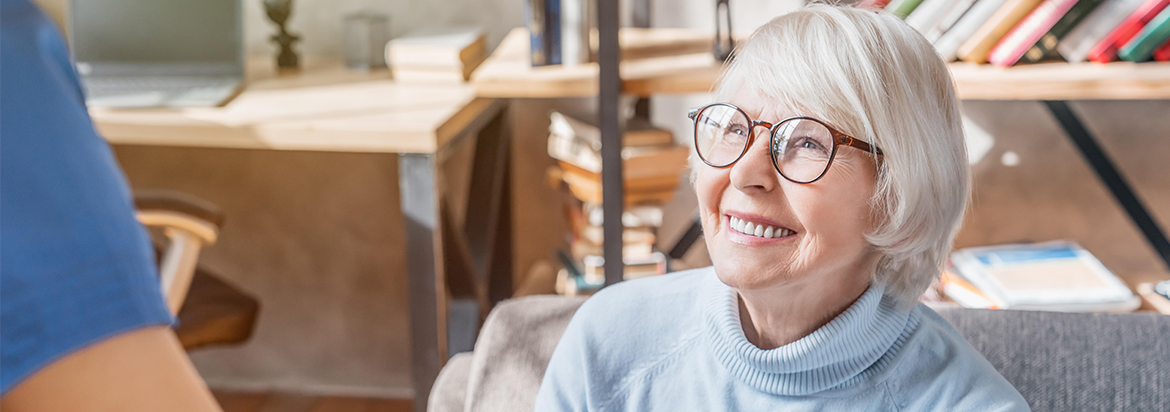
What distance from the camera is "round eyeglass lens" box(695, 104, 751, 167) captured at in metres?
0.86

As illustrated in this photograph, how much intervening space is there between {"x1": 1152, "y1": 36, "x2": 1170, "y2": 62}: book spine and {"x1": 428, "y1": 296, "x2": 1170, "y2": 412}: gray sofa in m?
0.64

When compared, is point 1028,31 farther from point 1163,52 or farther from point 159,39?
point 159,39

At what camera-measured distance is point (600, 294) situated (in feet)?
3.40

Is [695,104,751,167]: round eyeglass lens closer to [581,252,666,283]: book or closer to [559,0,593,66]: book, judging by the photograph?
[559,0,593,66]: book

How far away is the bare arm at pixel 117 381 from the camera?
292 millimetres

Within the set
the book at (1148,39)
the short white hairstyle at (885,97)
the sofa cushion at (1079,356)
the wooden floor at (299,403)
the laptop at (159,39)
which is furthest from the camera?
the wooden floor at (299,403)

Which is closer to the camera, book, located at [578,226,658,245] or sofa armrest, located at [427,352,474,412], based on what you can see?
sofa armrest, located at [427,352,474,412]

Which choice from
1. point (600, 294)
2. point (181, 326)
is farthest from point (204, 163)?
point (600, 294)

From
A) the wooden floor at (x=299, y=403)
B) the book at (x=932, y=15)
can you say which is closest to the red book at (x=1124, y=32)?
the book at (x=932, y=15)

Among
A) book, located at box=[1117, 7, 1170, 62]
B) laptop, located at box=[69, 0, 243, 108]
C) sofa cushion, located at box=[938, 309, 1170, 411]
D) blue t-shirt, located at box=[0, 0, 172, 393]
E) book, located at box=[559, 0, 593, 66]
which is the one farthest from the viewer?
laptop, located at box=[69, 0, 243, 108]

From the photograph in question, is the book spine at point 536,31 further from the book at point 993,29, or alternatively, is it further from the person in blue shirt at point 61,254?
the person in blue shirt at point 61,254

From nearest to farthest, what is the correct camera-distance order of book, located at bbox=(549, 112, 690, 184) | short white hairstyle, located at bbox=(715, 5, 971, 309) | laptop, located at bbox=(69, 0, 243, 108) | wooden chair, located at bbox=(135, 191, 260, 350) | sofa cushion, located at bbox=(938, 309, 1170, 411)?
short white hairstyle, located at bbox=(715, 5, 971, 309) < sofa cushion, located at bbox=(938, 309, 1170, 411) < wooden chair, located at bbox=(135, 191, 260, 350) < book, located at bbox=(549, 112, 690, 184) < laptop, located at bbox=(69, 0, 243, 108)

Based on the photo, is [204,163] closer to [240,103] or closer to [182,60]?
[182,60]

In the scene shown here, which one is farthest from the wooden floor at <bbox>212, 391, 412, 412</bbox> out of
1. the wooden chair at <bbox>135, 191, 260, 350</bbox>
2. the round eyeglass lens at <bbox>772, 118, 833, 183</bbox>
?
the round eyeglass lens at <bbox>772, 118, 833, 183</bbox>
